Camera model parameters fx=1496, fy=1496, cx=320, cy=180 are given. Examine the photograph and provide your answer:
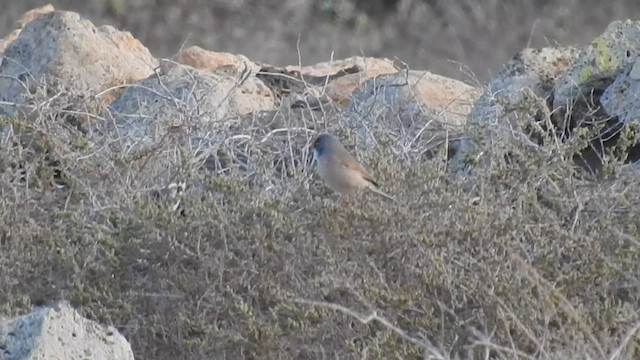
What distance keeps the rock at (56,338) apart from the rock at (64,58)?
3.91 metres

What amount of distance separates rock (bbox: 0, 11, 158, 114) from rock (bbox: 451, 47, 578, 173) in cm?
217

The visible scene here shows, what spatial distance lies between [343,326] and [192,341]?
1.64 feet

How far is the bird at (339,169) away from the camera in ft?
19.1

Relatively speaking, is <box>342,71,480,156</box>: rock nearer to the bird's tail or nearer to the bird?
the bird

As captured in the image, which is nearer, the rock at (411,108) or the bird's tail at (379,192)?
the bird's tail at (379,192)

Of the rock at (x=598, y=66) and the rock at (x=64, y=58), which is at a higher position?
the rock at (x=598, y=66)

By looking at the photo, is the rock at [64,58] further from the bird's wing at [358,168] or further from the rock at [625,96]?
the rock at [625,96]

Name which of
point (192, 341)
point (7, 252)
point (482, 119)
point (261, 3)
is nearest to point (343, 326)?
point (192, 341)

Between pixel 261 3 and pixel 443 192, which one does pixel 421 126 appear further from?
pixel 261 3

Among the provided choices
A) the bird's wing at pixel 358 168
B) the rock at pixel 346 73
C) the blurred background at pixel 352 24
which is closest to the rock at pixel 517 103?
the bird's wing at pixel 358 168

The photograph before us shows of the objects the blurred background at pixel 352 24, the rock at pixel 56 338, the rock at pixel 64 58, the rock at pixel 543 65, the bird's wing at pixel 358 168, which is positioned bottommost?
the blurred background at pixel 352 24

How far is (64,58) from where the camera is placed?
8281mm

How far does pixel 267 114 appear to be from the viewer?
7.40 m

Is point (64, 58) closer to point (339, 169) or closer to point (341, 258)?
point (339, 169)
